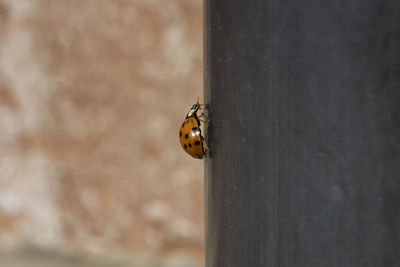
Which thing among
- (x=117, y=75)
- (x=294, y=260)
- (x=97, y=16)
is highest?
(x=97, y=16)

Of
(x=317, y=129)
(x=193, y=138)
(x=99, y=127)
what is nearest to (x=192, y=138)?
(x=193, y=138)

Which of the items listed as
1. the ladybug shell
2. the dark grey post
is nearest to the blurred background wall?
the ladybug shell

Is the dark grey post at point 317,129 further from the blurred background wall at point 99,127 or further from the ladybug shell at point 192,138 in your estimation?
the blurred background wall at point 99,127

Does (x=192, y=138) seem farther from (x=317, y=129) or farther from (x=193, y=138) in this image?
(x=317, y=129)

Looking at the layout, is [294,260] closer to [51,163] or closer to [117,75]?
[117,75]

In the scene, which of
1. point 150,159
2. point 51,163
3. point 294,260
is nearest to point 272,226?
point 294,260

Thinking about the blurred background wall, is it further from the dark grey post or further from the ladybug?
the dark grey post
